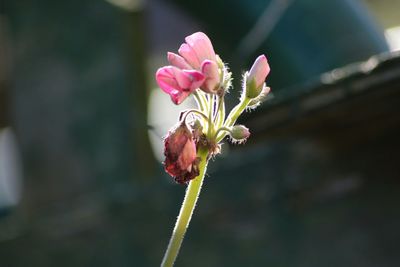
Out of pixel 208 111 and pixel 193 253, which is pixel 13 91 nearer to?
pixel 193 253

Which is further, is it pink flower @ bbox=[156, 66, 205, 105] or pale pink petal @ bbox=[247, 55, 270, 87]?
pale pink petal @ bbox=[247, 55, 270, 87]

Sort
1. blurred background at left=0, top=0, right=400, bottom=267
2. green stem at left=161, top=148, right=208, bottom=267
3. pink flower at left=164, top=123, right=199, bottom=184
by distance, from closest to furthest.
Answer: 1. green stem at left=161, top=148, right=208, bottom=267
2. pink flower at left=164, top=123, right=199, bottom=184
3. blurred background at left=0, top=0, right=400, bottom=267

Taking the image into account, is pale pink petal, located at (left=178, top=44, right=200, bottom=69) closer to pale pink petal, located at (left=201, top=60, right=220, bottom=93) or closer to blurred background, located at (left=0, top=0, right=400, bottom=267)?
pale pink petal, located at (left=201, top=60, right=220, bottom=93)

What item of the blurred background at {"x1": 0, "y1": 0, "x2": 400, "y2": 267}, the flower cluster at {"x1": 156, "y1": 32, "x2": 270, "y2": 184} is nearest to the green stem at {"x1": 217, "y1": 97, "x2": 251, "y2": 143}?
the flower cluster at {"x1": 156, "y1": 32, "x2": 270, "y2": 184}

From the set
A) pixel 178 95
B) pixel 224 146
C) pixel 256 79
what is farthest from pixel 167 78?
pixel 224 146

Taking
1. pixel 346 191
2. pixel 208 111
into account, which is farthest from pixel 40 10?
pixel 208 111

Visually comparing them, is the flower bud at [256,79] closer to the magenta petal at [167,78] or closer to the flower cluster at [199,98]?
the flower cluster at [199,98]
